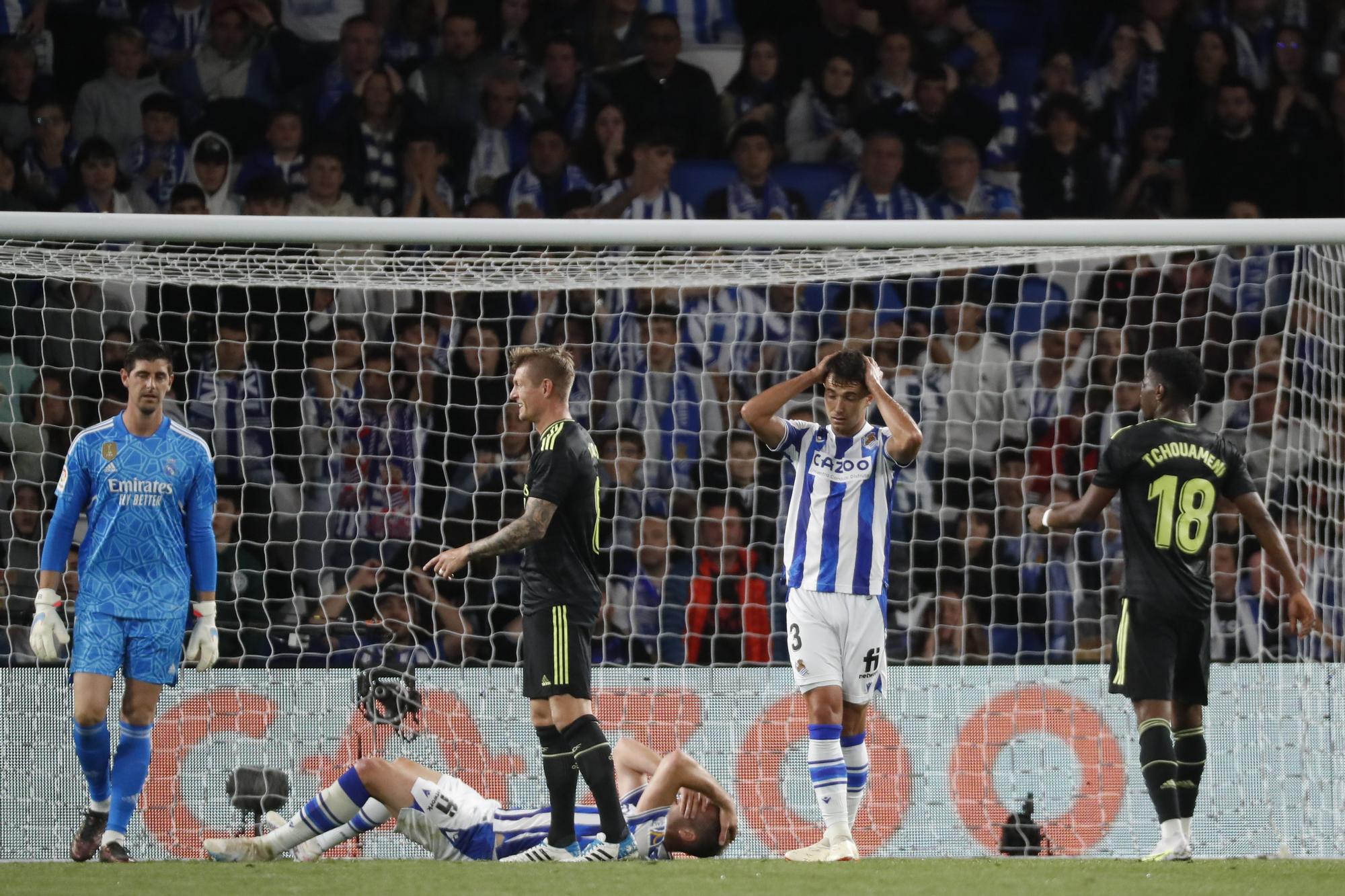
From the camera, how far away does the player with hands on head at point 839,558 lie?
18.4 ft

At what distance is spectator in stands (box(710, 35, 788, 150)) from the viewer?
10.7 m

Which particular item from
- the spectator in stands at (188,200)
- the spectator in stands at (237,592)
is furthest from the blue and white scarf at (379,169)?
the spectator in stands at (237,592)

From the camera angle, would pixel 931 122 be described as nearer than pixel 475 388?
No

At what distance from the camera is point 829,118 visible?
10.8 metres

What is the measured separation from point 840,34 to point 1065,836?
617cm

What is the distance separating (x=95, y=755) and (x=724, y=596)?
10.6ft

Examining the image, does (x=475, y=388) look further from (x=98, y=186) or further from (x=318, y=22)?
(x=318, y=22)

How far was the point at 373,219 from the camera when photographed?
5.93 m

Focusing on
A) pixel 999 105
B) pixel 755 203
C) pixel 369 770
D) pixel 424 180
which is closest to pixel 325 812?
pixel 369 770

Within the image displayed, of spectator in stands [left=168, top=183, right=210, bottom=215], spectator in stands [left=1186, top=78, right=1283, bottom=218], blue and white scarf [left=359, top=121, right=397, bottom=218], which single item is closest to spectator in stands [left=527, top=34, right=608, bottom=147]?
blue and white scarf [left=359, top=121, right=397, bottom=218]

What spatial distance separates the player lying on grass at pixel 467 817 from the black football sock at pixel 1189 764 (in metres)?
1.62

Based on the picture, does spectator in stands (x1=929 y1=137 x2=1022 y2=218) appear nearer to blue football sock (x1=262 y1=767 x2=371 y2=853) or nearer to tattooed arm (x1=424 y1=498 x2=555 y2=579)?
tattooed arm (x1=424 y1=498 x2=555 y2=579)

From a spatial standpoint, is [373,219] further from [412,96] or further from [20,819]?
[412,96]

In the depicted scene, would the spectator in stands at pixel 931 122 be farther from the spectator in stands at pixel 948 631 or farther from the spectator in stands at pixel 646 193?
the spectator in stands at pixel 948 631
